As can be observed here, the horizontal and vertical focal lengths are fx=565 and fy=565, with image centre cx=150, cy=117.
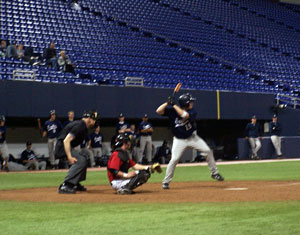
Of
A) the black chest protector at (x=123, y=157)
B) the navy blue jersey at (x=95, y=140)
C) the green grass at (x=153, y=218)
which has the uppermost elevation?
the green grass at (x=153, y=218)

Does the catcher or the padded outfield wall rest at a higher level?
the catcher

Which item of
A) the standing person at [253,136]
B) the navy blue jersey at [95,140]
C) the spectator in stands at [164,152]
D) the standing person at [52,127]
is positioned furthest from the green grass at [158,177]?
the standing person at [253,136]

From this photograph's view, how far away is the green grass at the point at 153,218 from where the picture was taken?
5.36 m

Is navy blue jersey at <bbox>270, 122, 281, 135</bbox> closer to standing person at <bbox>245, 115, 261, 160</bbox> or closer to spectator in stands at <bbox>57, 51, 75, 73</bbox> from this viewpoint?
standing person at <bbox>245, 115, 261, 160</bbox>

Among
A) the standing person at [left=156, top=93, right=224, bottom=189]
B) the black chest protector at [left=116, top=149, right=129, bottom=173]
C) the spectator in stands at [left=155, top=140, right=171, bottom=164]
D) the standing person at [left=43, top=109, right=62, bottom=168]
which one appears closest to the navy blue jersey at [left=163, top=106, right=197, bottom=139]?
the standing person at [left=156, top=93, right=224, bottom=189]

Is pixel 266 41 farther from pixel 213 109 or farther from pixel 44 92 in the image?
pixel 44 92

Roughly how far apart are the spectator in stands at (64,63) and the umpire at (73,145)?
12.4 metres

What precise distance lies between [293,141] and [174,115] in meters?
17.7

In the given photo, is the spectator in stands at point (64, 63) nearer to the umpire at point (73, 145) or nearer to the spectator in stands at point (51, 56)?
the spectator in stands at point (51, 56)

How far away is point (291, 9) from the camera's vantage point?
4241cm

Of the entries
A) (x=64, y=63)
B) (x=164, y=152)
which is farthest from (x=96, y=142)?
(x=164, y=152)

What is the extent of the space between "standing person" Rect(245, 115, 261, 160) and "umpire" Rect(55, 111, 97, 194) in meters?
16.4

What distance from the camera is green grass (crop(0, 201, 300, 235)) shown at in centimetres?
536

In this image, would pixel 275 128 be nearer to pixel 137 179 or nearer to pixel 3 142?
pixel 3 142
